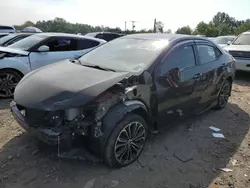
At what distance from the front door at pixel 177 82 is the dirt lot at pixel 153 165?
1.48ft

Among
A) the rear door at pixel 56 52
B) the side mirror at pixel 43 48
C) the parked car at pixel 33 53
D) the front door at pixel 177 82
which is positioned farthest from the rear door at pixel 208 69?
the side mirror at pixel 43 48

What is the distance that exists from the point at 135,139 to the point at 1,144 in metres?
1.93

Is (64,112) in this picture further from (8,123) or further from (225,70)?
(225,70)

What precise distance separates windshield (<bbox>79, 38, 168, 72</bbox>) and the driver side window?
239cm

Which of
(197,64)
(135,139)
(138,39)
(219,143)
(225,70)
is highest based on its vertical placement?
(138,39)

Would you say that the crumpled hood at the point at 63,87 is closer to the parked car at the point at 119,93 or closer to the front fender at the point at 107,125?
the parked car at the point at 119,93

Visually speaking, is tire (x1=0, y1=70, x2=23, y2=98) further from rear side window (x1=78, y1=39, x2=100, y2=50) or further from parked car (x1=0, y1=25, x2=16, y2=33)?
parked car (x1=0, y1=25, x2=16, y2=33)

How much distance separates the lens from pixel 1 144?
3555mm

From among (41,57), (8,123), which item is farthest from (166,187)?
(41,57)

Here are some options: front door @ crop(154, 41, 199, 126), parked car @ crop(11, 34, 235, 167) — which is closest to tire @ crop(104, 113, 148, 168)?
parked car @ crop(11, 34, 235, 167)

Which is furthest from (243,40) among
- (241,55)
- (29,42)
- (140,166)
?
(140,166)

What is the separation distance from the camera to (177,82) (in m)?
3.66

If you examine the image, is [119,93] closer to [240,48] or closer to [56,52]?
[56,52]

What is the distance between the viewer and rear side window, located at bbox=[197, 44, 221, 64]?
429cm
